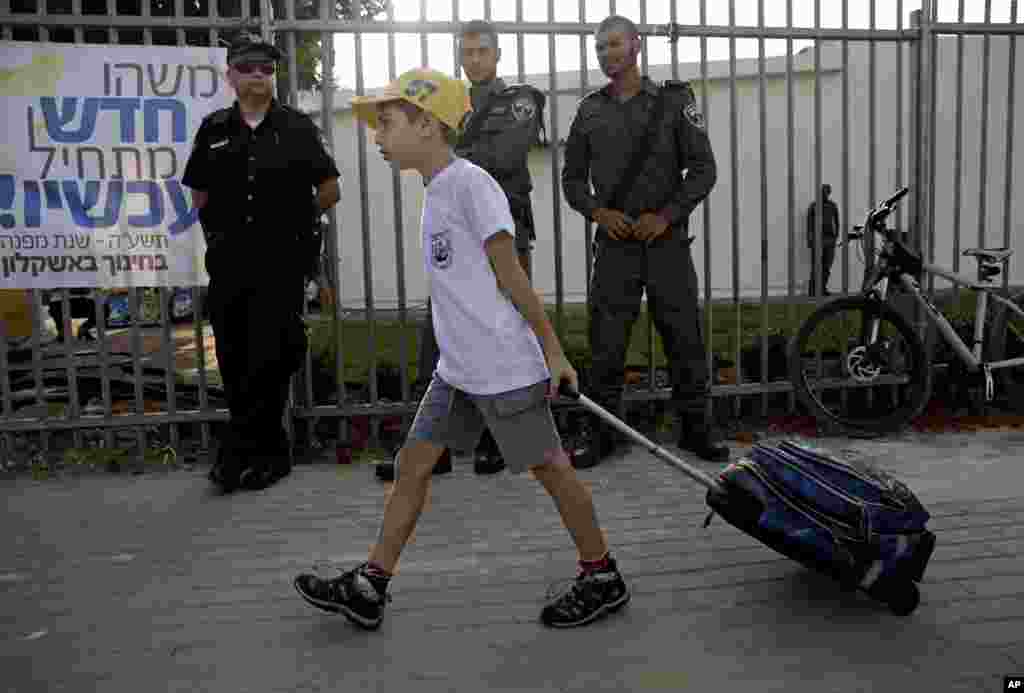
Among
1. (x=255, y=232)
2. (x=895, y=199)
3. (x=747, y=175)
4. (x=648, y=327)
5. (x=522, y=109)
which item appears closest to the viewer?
(x=522, y=109)

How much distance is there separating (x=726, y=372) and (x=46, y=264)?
4.07 meters

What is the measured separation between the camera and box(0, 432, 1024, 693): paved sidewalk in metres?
2.84

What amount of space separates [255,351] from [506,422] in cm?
224

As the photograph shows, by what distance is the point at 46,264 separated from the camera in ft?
17.9

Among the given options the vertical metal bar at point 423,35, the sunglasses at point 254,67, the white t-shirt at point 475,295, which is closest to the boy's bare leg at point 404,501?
the white t-shirt at point 475,295

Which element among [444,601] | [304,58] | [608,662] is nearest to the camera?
[608,662]

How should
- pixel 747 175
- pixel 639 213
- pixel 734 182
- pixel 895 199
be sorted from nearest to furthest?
pixel 639 213 → pixel 895 199 → pixel 734 182 → pixel 747 175

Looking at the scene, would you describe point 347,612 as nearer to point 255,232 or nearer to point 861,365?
point 255,232

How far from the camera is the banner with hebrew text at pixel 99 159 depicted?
5.34 metres

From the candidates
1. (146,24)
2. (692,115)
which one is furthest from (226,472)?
(692,115)

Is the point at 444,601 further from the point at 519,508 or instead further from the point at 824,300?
the point at 824,300

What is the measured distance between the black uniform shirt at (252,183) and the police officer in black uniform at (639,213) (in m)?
1.40

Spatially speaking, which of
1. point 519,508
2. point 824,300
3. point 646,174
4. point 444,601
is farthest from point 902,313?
A: point 444,601

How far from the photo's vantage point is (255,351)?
4.97 metres
